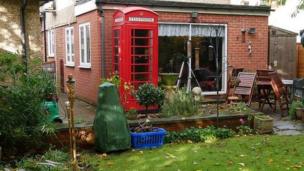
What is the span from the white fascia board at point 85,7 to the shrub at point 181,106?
4244 millimetres

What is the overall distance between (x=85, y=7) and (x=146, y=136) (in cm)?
693

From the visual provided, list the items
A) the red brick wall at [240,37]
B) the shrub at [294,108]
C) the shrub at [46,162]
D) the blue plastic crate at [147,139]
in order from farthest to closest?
the red brick wall at [240,37], the shrub at [294,108], the blue plastic crate at [147,139], the shrub at [46,162]

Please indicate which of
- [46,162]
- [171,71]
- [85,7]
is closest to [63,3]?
[85,7]

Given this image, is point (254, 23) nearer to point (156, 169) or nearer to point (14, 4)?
point (14, 4)

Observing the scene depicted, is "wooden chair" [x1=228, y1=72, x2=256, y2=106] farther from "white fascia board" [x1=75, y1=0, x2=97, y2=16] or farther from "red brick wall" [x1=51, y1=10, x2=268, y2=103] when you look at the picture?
"white fascia board" [x1=75, y1=0, x2=97, y2=16]

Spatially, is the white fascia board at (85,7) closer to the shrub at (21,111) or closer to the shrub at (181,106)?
the shrub at (181,106)

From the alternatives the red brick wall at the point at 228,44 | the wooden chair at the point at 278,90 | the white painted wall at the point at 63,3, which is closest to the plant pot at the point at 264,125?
the wooden chair at the point at 278,90

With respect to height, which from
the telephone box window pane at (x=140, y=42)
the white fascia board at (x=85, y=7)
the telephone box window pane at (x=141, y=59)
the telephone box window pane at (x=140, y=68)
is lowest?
the telephone box window pane at (x=140, y=68)

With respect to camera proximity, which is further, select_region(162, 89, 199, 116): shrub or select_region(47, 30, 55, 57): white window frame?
select_region(47, 30, 55, 57): white window frame

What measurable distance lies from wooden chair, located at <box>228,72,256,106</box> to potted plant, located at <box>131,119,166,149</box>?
4.60 meters

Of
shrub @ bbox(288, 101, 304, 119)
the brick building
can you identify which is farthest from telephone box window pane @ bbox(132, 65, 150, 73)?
shrub @ bbox(288, 101, 304, 119)

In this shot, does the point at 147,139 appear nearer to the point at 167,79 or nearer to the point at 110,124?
the point at 110,124

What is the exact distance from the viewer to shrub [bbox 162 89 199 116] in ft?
31.8

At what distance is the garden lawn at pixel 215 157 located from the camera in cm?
647
